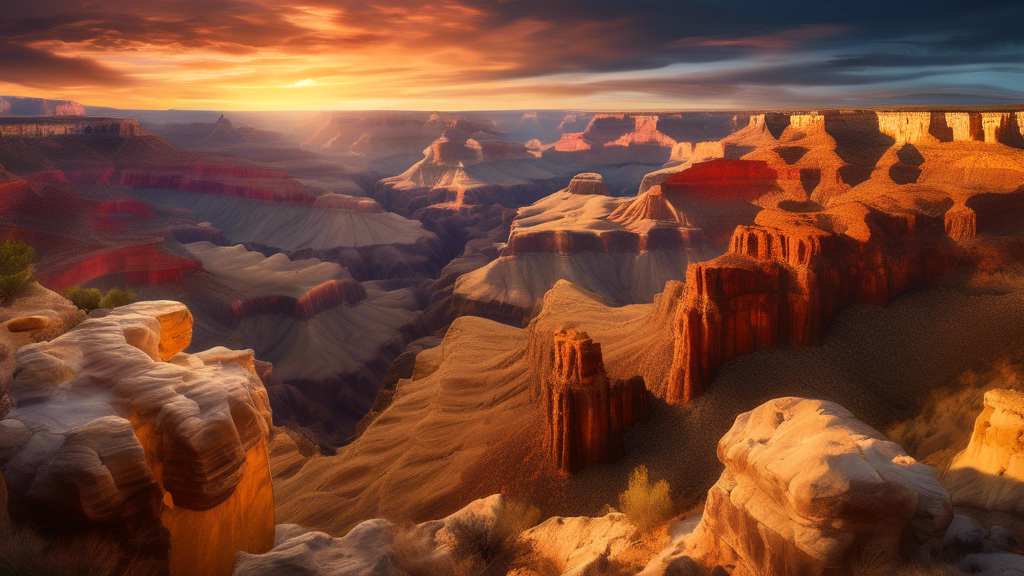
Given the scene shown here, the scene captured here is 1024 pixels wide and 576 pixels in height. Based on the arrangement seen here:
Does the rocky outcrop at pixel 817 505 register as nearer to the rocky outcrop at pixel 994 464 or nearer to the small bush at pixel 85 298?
the rocky outcrop at pixel 994 464

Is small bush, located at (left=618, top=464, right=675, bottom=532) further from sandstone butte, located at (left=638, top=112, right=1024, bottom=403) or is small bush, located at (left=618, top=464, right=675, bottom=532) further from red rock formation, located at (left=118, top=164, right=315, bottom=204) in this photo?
red rock formation, located at (left=118, top=164, right=315, bottom=204)

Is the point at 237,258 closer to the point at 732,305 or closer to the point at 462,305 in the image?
the point at 462,305

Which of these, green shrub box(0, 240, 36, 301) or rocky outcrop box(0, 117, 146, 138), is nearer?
green shrub box(0, 240, 36, 301)

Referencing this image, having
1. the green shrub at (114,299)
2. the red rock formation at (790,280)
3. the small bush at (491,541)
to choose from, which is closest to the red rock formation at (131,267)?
the green shrub at (114,299)

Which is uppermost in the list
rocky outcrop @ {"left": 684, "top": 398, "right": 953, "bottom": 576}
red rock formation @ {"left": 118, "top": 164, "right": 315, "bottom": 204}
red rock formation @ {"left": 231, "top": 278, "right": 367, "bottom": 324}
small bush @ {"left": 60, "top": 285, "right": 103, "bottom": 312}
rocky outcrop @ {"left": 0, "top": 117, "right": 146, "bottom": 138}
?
rocky outcrop @ {"left": 0, "top": 117, "right": 146, "bottom": 138}

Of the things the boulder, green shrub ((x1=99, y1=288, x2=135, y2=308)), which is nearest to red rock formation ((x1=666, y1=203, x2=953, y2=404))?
the boulder
